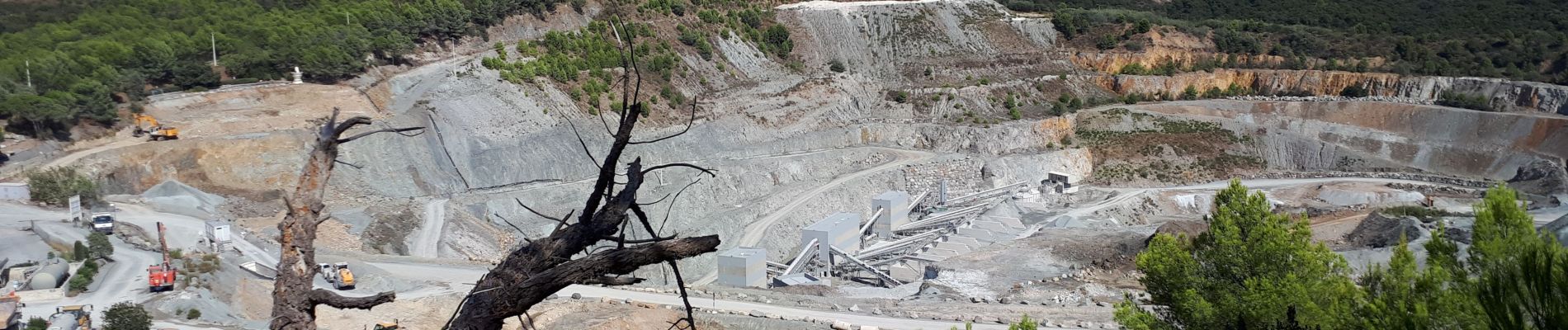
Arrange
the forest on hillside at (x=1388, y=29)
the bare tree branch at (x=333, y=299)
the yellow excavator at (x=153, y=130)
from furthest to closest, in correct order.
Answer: the forest on hillside at (x=1388, y=29) < the yellow excavator at (x=153, y=130) < the bare tree branch at (x=333, y=299)

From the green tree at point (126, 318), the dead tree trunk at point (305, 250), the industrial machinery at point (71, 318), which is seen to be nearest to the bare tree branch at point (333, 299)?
the dead tree trunk at point (305, 250)

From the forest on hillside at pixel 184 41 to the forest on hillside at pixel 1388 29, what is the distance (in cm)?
3685

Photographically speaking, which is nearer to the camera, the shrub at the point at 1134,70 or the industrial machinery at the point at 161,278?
the industrial machinery at the point at 161,278

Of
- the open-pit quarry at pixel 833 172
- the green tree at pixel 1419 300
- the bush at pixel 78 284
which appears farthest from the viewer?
the open-pit quarry at pixel 833 172

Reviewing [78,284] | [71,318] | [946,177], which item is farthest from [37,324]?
[946,177]

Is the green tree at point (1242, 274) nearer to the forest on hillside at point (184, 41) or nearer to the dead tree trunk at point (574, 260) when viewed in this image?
the dead tree trunk at point (574, 260)

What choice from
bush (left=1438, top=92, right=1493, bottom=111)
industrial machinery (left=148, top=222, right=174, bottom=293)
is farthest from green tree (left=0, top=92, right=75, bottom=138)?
bush (left=1438, top=92, right=1493, bottom=111)

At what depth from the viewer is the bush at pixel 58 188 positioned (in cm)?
3131

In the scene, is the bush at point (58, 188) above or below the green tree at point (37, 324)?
below

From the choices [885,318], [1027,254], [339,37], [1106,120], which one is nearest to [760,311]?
[885,318]

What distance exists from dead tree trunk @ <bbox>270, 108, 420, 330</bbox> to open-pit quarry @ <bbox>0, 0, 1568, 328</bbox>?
60.6 feet

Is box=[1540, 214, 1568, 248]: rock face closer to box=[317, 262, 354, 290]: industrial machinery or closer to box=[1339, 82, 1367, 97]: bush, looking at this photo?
box=[317, 262, 354, 290]: industrial machinery

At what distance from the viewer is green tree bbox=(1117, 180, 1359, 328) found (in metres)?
13.5

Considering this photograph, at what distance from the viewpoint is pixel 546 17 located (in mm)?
53469
